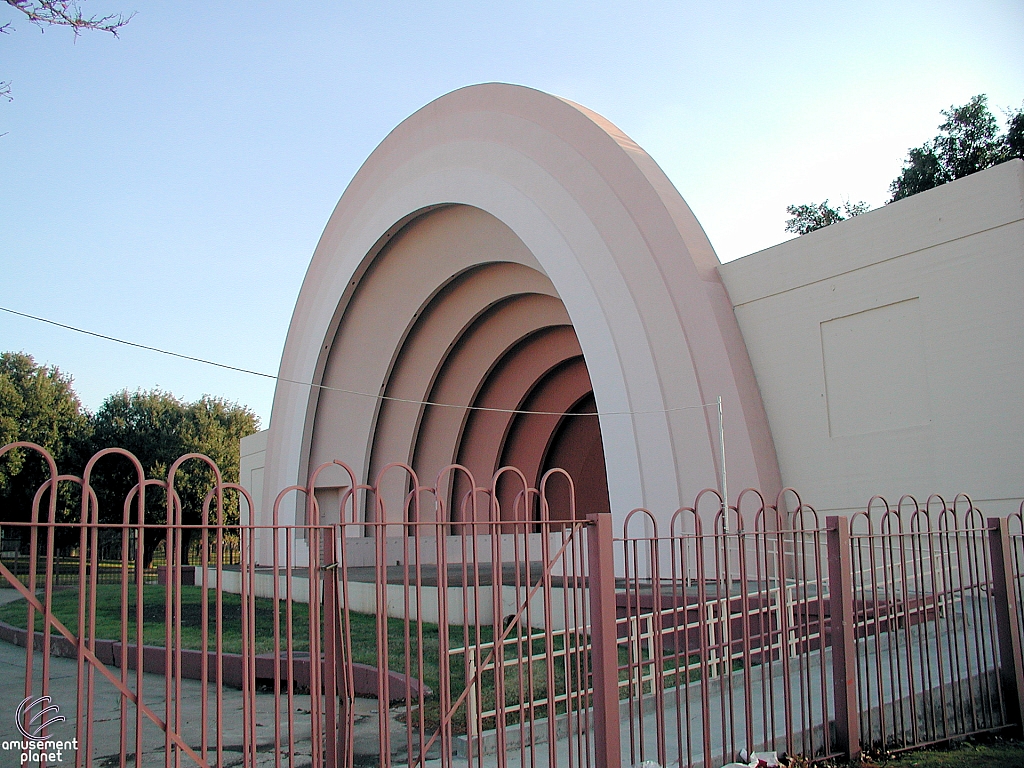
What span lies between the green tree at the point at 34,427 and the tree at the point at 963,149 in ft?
95.8

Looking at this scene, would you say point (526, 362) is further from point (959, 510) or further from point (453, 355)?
point (959, 510)

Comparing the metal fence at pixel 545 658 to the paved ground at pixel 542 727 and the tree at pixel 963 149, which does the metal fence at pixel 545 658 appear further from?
the tree at pixel 963 149

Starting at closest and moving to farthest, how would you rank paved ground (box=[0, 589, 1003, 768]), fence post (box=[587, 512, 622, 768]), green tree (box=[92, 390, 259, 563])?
fence post (box=[587, 512, 622, 768])
paved ground (box=[0, 589, 1003, 768])
green tree (box=[92, 390, 259, 563])

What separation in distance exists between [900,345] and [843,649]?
20.3ft

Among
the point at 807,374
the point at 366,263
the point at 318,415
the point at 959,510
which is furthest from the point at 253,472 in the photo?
the point at 959,510

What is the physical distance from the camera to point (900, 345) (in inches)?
414

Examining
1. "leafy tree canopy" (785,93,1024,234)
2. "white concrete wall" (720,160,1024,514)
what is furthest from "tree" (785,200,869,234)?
"white concrete wall" (720,160,1024,514)

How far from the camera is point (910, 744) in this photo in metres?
5.72

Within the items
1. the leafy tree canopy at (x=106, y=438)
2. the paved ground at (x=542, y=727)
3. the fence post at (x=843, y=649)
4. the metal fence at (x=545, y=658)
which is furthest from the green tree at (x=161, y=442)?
the fence post at (x=843, y=649)

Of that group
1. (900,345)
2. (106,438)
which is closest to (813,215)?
(900,345)

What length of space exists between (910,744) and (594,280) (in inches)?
356

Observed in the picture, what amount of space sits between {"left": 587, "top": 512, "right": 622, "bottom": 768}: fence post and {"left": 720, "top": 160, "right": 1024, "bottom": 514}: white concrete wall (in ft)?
22.4

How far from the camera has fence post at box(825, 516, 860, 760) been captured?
17.6ft

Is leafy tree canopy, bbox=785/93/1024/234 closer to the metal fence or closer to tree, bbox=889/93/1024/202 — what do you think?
tree, bbox=889/93/1024/202
